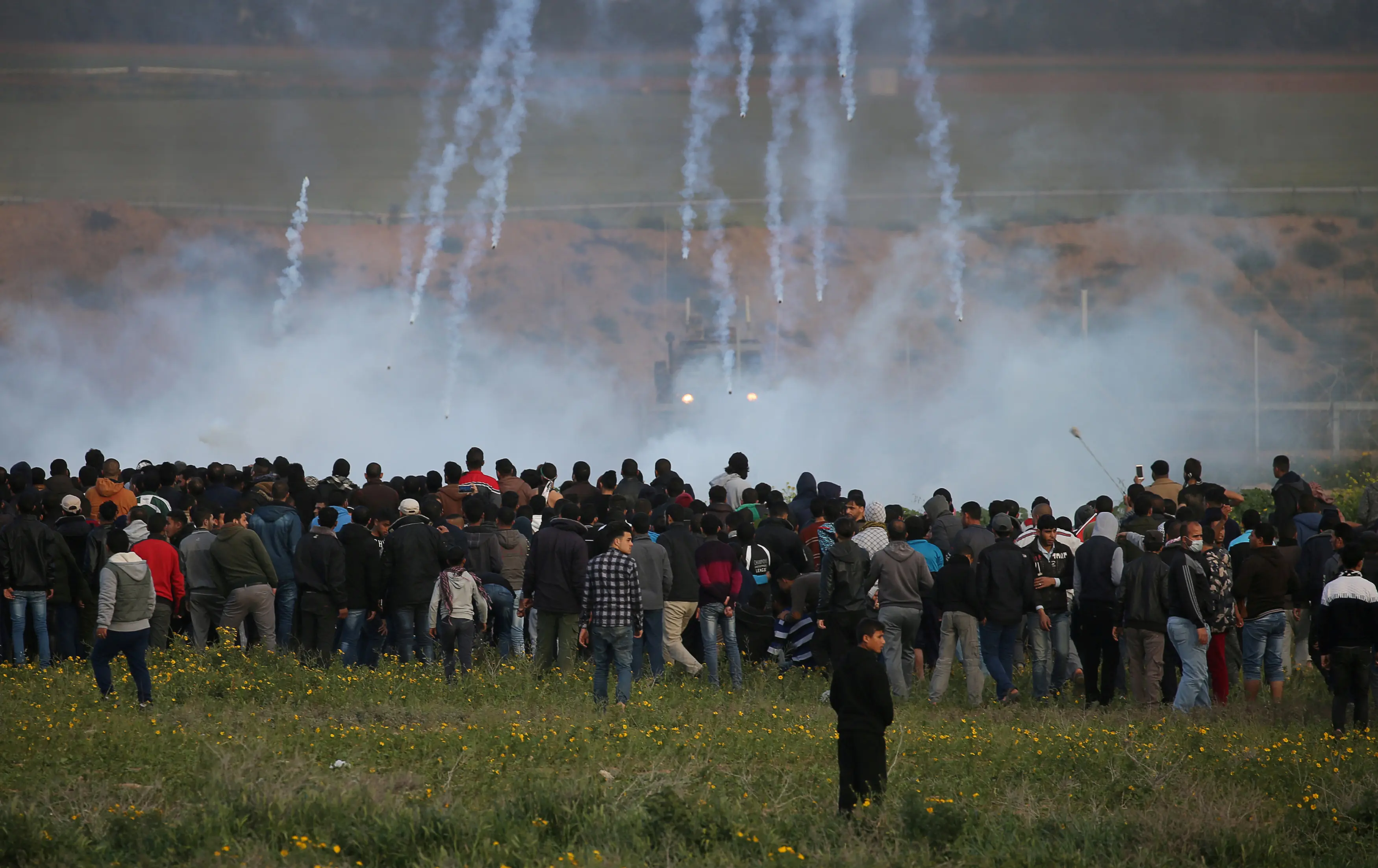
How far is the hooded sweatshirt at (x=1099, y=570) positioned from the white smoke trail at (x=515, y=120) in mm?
28411

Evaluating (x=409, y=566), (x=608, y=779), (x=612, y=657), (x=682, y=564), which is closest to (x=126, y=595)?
(x=409, y=566)

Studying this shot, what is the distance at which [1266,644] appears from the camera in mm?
10461

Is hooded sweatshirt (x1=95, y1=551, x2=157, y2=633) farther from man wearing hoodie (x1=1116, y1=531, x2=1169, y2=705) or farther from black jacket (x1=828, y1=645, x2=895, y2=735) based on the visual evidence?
man wearing hoodie (x1=1116, y1=531, x2=1169, y2=705)

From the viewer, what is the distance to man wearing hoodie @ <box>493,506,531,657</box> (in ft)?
36.7

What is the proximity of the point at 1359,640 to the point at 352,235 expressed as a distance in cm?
3998

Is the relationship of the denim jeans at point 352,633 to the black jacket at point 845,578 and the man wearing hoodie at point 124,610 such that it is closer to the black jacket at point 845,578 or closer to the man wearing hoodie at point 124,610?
the man wearing hoodie at point 124,610

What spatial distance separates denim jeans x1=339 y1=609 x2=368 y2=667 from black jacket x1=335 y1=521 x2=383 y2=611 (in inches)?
3.3

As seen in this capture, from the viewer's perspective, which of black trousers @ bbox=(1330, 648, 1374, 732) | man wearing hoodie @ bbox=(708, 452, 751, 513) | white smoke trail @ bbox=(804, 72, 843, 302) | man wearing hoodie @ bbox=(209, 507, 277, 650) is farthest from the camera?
white smoke trail @ bbox=(804, 72, 843, 302)

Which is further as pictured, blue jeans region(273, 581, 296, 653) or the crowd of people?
blue jeans region(273, 581, 296, 653)

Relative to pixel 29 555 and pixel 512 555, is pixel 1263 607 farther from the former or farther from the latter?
pixel 29 555

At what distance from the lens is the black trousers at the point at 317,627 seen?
11.0 metres

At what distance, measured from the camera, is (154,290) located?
39906mm

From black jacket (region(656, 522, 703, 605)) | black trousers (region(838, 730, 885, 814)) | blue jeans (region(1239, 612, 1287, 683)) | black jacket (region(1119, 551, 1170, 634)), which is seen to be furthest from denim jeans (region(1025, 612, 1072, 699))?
black trousers (region(838, 730, 885, 814))

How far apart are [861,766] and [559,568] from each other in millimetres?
3908
